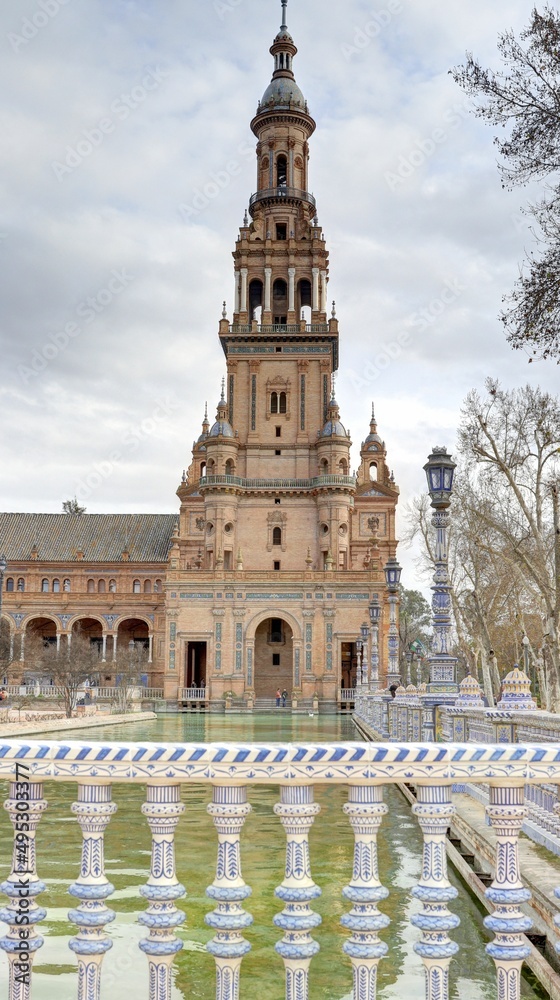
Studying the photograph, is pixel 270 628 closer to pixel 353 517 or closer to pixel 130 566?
pixel 353 517

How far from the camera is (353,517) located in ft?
214

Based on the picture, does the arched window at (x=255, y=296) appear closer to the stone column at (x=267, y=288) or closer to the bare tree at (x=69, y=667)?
the stone column at (x=267, y=288)

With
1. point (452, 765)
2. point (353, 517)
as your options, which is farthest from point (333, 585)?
point (452, 765)

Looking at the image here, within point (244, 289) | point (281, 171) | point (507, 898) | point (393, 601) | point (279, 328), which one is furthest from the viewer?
point (281, 171)

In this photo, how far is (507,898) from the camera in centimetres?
329

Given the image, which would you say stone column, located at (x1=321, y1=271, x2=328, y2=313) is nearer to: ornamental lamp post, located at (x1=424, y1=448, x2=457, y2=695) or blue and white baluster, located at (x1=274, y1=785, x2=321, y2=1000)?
ornamental lamp post, located at (x1=424, y1=448, x2=457, y2=695)

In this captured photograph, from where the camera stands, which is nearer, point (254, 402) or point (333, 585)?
point (333, 585)

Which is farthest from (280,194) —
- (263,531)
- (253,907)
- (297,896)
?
(297,896)

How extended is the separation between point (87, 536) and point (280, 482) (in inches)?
→ 863

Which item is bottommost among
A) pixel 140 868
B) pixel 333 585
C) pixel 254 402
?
pixel 140 868

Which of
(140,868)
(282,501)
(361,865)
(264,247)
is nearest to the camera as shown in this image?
(361,865)

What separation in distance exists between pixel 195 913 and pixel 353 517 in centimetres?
5798

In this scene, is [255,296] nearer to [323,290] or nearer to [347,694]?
[323,290]

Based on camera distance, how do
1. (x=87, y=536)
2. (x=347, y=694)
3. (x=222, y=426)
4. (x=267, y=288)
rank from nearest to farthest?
(x=347, y=694) < (x=222, y=426) < (x=267, y=288) < (x=87, y=536)
